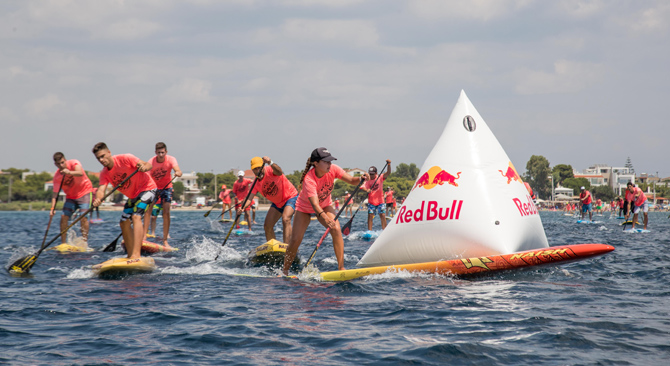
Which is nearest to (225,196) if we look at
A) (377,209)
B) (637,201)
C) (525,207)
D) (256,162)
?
(377,209)

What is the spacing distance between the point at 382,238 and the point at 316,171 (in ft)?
4.66

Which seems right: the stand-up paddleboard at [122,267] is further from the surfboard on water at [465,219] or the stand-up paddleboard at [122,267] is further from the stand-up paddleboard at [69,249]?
the stand-up paddleboard at [69,249]

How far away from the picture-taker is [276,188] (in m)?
10.6

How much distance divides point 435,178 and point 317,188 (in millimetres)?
1715

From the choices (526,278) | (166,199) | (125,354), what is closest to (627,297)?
(526,278)

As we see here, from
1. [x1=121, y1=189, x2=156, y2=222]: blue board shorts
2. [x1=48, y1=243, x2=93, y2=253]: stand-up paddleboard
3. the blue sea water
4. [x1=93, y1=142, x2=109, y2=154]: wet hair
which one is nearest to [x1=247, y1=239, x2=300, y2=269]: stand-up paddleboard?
the blue sea water

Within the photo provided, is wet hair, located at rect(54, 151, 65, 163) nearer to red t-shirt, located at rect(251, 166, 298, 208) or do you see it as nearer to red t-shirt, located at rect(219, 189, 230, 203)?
red t-shirt, located at rect(251, 166, 298, 208)

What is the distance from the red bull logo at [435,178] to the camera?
839 centimetres

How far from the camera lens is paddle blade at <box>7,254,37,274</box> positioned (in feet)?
30.1

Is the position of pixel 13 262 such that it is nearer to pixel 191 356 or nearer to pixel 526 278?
pixel 191 356

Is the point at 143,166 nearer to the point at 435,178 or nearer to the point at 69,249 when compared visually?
the point at 435,178

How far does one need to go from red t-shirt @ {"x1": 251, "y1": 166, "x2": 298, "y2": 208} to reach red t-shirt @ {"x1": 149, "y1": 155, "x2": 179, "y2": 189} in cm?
324

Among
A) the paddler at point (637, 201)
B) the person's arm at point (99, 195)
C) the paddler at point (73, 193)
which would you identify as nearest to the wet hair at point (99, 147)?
the person's arm at point (99, 195)

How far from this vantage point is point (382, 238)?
28.4 feet
